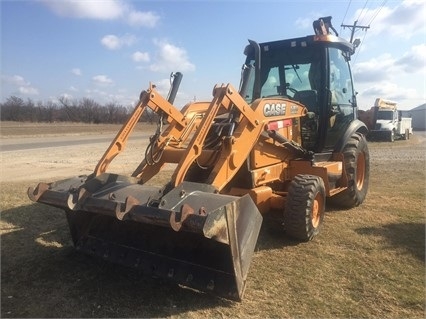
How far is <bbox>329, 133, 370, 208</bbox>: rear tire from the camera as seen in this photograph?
684 cm

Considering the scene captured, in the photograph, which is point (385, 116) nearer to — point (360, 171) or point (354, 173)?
point (360, 171)

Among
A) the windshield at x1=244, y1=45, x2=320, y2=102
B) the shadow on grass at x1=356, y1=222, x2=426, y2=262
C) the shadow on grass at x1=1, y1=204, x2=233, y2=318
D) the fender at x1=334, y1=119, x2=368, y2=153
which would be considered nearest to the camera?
the shadow on grass at x1=1, y1=204, x2=233, y2=318

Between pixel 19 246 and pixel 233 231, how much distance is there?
3064 mm

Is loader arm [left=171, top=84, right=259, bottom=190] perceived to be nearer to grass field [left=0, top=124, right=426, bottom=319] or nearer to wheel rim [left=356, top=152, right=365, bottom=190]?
grass field [left=0, top=124, right=426, bottom=319]

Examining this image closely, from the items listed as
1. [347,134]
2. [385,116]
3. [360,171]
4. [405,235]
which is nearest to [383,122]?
[385,116]

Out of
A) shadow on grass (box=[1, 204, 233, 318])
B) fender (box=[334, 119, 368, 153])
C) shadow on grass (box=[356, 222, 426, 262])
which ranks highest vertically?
fender (box=[334, 119, 368, 153])

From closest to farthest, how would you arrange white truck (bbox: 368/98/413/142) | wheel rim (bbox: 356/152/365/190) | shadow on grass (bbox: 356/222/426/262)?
shadow on grass (bbox: 356/222/426/262), wheel rim (bbox: 356/152/365/190), white truck (bbox: 368/98/413/142)

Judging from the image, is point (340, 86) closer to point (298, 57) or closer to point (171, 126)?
point (298, 57)

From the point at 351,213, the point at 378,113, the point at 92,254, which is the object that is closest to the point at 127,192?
the point at 92,254

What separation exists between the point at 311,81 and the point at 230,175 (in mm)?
2707

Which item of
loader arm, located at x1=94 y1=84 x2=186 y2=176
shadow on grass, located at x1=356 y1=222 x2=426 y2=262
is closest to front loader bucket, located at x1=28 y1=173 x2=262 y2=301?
loader arm, located at x1=94 y1=84 x2=186 y2=176

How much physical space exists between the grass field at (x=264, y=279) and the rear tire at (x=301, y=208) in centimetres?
22

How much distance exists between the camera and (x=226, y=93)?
4.49 meters

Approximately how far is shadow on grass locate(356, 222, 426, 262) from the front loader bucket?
8.06ft
